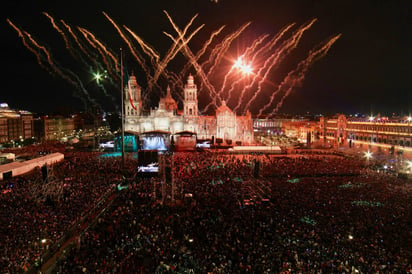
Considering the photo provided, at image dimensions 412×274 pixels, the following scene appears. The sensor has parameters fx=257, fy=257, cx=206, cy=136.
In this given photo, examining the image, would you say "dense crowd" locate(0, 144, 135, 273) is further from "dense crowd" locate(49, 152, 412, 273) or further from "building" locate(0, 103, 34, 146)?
"building" locate(0, 103, 34, 146)

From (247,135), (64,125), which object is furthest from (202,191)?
(64,125)

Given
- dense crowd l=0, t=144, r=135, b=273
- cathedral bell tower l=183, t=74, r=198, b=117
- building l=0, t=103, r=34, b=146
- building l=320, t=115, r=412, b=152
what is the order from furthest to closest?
cathedral bell tower l=183, t=74, r=198, b=117 < building l=0, t=103, r=34, b=146 < building l=320, t=115, r=412, b=152 < dense crowd l=0, t=144, r=135, b=273

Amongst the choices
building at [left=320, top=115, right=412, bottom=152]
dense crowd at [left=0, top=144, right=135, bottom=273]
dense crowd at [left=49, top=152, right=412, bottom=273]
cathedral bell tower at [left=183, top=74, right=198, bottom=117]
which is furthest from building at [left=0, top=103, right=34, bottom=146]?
building at [left=320, top=115, right=412, bottom=152]

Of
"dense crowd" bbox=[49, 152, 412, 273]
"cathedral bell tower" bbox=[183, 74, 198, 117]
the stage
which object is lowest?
"dense crowd" bbox=[49, 152, 412, 273]

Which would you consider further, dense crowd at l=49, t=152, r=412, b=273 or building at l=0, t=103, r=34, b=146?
building at l=0, t=103, r=34, b=146

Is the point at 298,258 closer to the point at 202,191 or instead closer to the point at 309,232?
the point at 309,232

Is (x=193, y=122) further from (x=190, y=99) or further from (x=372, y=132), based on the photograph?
(x=372, y=132)
